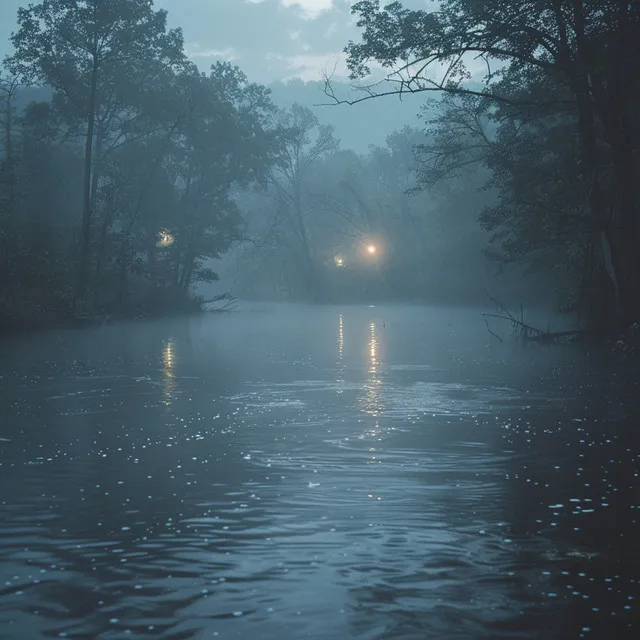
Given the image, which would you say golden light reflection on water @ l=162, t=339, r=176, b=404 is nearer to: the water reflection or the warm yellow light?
the water reflection

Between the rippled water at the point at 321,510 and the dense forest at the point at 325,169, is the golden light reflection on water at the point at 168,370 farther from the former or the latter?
the dense forest at the point at 325,169

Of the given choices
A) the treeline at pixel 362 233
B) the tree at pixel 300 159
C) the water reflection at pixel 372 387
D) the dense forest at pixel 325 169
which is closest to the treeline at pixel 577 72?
the dense forest at pixel 325 169

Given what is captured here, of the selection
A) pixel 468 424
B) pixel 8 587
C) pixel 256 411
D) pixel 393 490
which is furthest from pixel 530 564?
pixel 256 411

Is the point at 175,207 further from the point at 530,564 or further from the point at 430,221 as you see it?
the point at 530,564

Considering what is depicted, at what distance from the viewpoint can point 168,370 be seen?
73.4 ft

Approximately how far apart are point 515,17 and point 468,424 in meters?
14.0

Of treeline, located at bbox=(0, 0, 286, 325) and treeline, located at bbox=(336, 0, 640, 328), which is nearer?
treeline, located at bbox=(336, 0, 640, 328)

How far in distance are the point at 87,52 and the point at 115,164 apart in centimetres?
660

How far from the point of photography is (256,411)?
49.4ft

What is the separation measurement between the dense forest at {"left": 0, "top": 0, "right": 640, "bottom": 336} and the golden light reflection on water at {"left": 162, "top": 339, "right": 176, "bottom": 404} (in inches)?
284

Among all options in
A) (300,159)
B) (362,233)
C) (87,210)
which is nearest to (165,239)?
(87,210)

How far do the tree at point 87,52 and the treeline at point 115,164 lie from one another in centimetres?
7

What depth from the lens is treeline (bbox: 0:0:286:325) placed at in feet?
135

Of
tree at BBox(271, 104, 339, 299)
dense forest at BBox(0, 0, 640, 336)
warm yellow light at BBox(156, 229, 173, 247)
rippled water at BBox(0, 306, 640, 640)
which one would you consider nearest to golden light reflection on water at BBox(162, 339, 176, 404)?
rippled water at BBox(0, 306, 640, 640)
